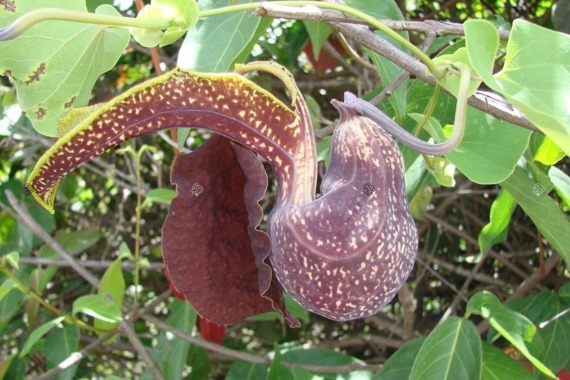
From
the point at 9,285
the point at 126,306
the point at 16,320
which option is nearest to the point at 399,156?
the point at 9,285

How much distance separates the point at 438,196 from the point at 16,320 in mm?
972

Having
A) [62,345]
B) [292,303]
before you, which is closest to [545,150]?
[292,303]

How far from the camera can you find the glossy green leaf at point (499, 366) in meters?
1.05

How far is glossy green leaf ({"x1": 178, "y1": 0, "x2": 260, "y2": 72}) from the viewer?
831 mm

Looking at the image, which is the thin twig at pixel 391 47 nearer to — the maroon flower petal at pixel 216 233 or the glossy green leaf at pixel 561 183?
the maroon flower petal at pixel 216 233

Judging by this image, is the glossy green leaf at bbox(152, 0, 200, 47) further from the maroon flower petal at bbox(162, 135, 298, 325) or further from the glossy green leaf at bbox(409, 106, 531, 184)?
the glossy green leaf at bbox(409, 106, 531, 184)

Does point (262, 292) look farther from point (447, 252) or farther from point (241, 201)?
point (447, 252)

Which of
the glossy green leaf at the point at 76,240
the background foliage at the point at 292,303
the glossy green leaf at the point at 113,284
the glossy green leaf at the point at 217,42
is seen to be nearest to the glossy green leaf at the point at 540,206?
the background foliage at the point at 292,303

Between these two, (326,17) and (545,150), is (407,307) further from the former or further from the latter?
(326,17)

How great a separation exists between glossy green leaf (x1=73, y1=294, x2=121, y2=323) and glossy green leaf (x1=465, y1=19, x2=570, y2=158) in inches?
30.4

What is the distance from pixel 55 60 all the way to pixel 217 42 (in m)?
0.21

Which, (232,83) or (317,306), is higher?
(232,83)

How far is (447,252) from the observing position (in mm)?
1858

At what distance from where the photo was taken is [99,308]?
117 centimetres
